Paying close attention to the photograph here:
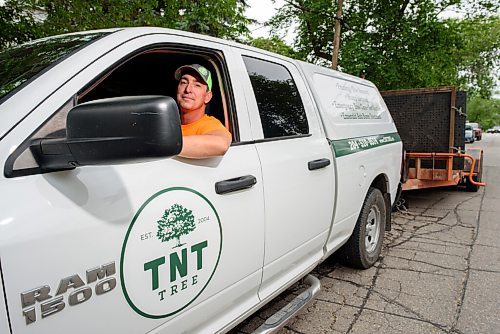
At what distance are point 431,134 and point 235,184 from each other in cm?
609

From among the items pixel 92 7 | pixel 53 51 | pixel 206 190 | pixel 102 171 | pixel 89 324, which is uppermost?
pixel 92 7

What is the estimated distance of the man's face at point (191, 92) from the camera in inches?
82.1

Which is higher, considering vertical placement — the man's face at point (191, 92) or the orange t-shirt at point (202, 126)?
the man's face at point (191, 92)

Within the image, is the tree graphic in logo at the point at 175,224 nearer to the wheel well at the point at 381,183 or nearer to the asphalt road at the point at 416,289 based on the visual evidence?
the asphalt road at the point at 416,289

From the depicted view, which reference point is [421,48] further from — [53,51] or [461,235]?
[53,51]

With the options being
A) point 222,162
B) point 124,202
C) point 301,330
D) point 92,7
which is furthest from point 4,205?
point 92,7

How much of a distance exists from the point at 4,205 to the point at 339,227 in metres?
2.57

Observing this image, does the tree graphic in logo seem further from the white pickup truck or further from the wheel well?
the wheel well

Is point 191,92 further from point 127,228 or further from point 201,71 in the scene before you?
point 127,228

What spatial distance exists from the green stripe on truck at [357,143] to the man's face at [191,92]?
4.25ft

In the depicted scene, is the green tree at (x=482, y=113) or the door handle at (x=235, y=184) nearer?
the door handle at (x=235, y=184)

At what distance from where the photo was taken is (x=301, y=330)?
114 inches

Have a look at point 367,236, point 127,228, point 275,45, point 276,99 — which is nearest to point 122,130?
point 127,228

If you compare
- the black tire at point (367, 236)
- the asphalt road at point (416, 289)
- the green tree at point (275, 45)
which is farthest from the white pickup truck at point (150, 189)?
the green tree at point (275, 45)
